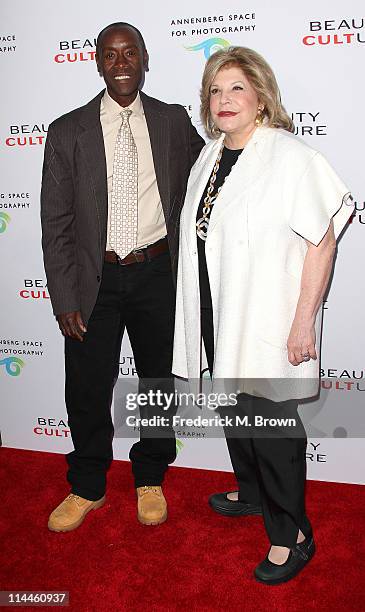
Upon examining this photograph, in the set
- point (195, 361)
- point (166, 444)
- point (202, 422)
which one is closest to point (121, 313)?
point (195, 361)

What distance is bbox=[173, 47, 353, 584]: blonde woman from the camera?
1963 mm

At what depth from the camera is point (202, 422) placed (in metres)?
3.14

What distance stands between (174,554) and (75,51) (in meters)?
2.26

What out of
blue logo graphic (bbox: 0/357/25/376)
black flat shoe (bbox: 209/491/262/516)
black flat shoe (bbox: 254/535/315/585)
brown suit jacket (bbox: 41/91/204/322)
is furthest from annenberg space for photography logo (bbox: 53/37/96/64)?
black flat shoe (bbox: 254/535/315/585)

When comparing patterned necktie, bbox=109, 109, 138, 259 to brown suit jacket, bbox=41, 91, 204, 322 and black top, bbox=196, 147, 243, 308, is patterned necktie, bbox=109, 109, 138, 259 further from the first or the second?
black top, bbox=196, 147, 243, 308

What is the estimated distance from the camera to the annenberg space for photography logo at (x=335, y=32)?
8.18 feet

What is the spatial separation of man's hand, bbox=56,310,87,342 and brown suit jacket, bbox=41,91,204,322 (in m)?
0.02

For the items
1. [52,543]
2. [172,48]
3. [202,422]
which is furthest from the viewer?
[202,422]

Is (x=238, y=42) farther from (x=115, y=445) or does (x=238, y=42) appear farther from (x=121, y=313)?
(x=115, y=445)

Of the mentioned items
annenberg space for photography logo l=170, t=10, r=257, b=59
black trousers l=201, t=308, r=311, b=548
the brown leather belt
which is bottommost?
black trousers l=201, t=308, r=311, b=548

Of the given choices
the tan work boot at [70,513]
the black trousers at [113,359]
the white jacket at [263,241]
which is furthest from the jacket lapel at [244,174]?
the tan work boot at [70,513]

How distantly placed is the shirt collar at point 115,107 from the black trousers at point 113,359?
1.91ft

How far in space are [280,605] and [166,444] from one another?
867mm

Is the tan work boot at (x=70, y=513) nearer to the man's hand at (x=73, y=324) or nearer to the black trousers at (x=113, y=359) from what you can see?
the black trousers at (x=113, y=359)
